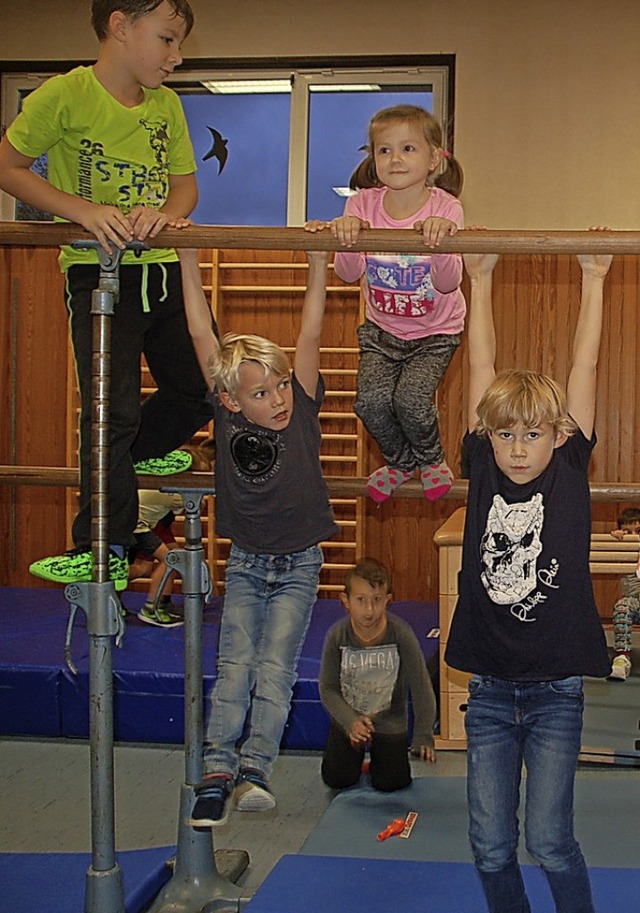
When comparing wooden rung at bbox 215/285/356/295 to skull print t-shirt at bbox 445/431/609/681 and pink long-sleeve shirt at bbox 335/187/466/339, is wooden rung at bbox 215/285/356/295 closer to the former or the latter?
pink long-sleeve shirt at bbox 335/187/466/339

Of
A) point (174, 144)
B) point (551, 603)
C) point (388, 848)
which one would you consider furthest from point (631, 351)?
point (551, 603)

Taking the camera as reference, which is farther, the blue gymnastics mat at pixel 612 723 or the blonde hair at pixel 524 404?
the blue gymnastics mat at pixel 612 723

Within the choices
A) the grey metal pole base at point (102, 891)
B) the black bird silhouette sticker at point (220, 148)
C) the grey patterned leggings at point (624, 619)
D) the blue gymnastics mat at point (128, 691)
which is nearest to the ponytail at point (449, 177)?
the grey metal pole base at point (102, 891)

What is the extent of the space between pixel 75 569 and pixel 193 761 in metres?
0.88

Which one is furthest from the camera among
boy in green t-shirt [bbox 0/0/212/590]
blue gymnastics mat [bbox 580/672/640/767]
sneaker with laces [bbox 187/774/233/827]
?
blue gymnastics mat [bbox 580/672/640/767]

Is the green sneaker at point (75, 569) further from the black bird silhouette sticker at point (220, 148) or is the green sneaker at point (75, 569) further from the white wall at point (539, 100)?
the black bird silhouette sticker at point (220, 148)

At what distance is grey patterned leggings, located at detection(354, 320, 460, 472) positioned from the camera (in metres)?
3.59

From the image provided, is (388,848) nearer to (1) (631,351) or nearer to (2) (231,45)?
(1) (631,351)

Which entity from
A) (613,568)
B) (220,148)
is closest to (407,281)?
(613,568)

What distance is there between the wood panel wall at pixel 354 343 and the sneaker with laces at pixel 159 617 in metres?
2.02

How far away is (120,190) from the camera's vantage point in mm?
3363

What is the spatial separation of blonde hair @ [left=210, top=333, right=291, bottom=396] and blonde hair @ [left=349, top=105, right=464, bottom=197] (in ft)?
2.75

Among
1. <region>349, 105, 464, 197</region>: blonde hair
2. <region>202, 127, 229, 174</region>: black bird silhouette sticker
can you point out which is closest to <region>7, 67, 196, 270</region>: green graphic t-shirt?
<region>349, 105, 464, 197</region>: blonde hair

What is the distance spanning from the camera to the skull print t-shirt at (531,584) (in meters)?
2.57
